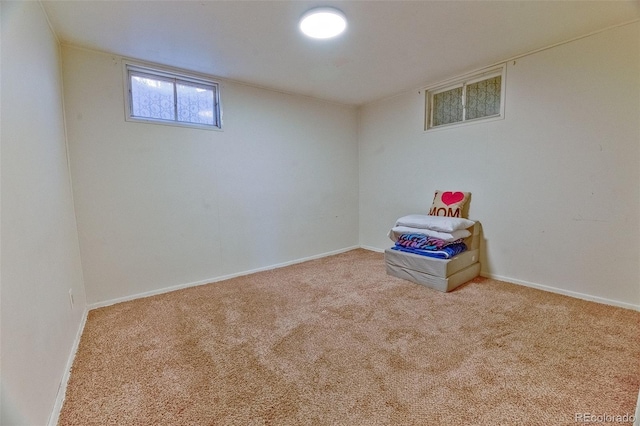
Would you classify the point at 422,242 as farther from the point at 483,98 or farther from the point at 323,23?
the point at 323,23

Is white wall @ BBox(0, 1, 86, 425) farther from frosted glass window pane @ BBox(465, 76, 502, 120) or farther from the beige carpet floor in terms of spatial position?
frosted glass window pane @ BBox(465, 76, 502, 120)

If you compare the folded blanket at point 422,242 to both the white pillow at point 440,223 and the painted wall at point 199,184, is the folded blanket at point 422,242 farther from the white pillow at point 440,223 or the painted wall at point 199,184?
the painted wall at point 199,184

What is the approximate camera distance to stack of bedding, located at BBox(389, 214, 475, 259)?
9.46 ft

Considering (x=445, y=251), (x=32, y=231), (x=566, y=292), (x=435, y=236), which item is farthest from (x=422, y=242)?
(x=32, y=231)

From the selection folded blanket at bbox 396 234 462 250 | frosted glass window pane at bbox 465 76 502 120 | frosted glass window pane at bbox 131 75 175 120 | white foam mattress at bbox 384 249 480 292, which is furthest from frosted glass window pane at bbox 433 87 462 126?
frosted glass window pane at bbox 131 75 175 120

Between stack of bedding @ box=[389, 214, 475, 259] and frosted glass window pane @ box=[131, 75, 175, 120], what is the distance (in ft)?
9.46

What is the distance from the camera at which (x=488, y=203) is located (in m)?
3.11

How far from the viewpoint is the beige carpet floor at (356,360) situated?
1.34 m

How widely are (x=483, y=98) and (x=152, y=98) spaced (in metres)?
3.57

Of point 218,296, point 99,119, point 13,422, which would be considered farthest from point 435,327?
point 99,119

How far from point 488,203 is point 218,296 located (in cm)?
308

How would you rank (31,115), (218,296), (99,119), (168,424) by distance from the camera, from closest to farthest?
(168,424) → (31,115) → (99,119) → (218,296)

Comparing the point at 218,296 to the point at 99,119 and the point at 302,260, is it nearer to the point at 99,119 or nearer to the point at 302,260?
the point at 302,260
